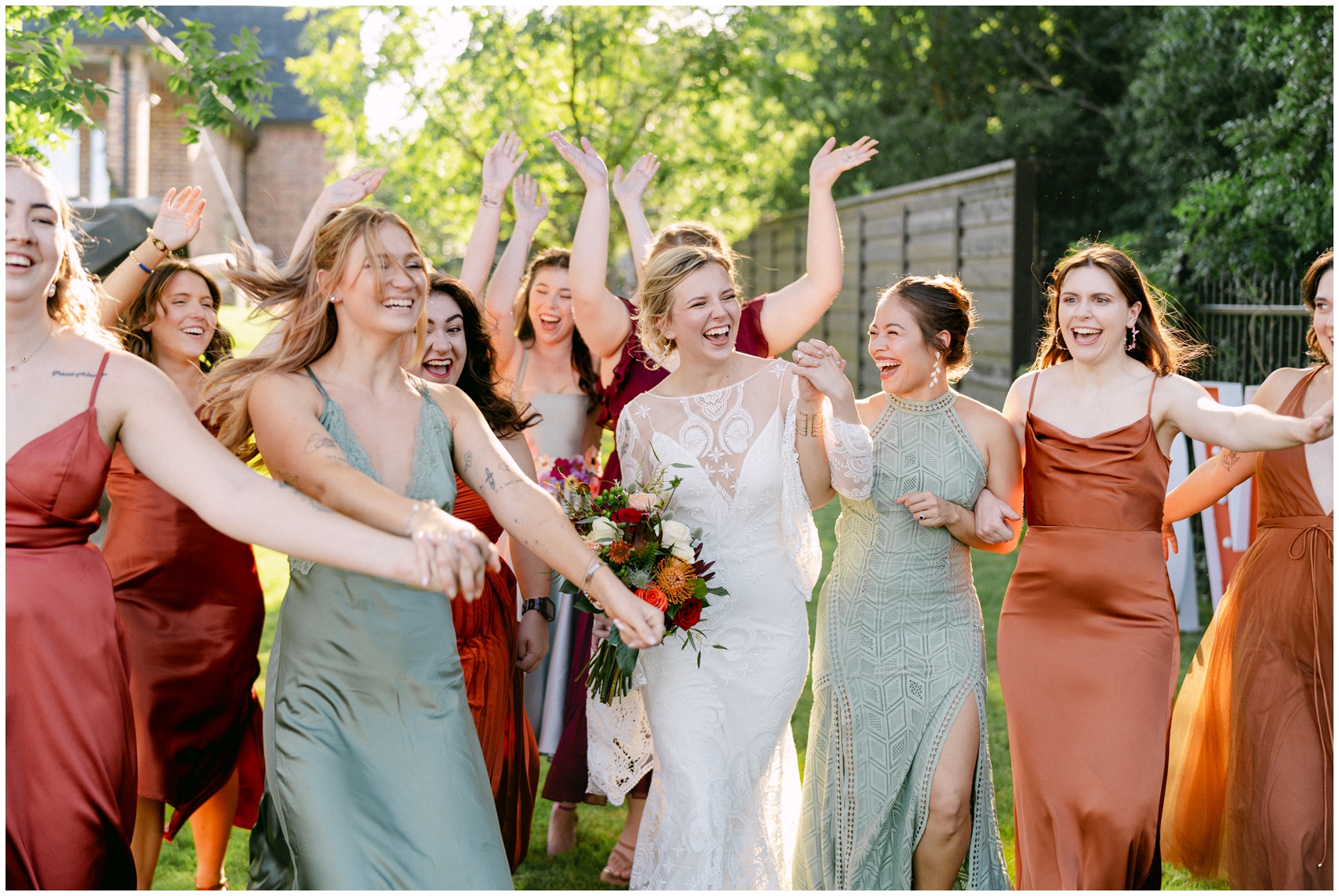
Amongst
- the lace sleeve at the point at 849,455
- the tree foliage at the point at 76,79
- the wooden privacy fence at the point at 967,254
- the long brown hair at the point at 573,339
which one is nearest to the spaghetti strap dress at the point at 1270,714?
the lace sleeve at the point at 849,455

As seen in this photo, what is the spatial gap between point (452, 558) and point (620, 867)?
9.21ft

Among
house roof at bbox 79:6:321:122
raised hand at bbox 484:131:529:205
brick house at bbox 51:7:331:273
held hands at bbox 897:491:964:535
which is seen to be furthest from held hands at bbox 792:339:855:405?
house roof at bbox 79:6:321:122

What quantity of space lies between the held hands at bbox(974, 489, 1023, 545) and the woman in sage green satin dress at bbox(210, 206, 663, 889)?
4.79ft

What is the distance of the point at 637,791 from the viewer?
503cm

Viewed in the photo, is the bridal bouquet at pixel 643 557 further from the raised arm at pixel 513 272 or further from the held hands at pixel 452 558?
the raised arm at pixel 513 272

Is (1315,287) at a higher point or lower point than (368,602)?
higher

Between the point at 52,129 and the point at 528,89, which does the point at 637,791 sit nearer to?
the point at 52,129

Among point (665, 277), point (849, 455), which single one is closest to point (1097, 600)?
point (849, 455)

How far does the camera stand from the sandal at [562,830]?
5309 mm

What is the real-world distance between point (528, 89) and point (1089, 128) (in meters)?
9.97

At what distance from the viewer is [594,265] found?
4770mm

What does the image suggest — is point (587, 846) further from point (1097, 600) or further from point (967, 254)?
point (967, 254)

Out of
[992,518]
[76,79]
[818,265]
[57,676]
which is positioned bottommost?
[57,676]

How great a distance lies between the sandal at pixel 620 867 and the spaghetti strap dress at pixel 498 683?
1.77 feet
